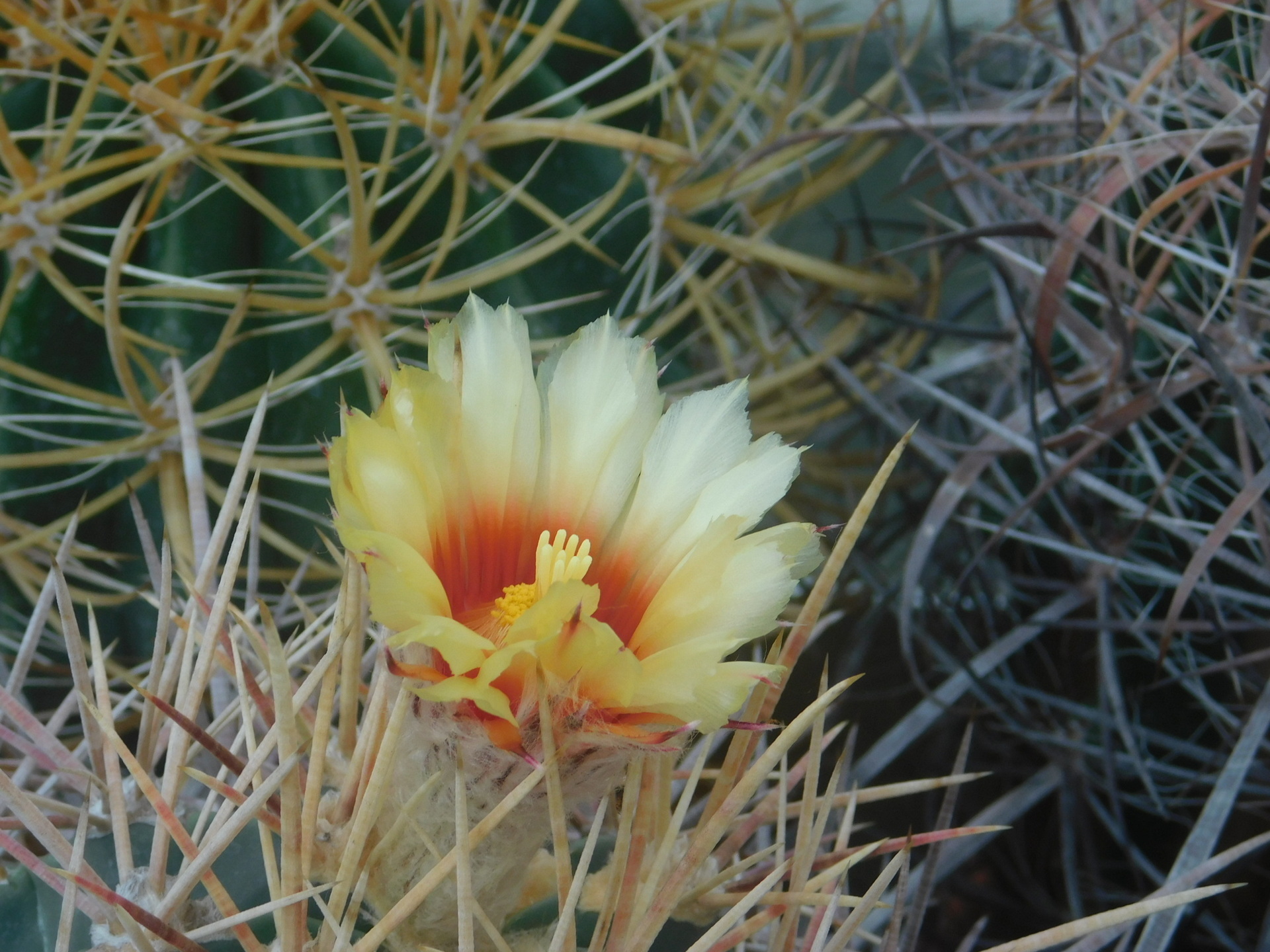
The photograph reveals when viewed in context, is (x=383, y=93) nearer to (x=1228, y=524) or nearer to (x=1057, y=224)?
(x=1057, y=224)

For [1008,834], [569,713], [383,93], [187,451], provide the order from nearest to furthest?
[569,713]
[187,451]
[383,93]
[1008,834]

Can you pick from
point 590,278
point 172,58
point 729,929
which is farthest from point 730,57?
point 729,929

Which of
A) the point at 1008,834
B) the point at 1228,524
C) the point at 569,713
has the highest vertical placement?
the point at 569,713

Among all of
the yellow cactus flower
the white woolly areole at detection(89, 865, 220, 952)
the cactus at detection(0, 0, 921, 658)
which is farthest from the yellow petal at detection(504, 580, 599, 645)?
the cactus at detection(0, 0, 921, 658)

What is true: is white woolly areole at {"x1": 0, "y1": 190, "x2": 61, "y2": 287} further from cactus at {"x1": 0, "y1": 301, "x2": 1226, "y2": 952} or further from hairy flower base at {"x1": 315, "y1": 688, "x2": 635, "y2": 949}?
hairy flower base at {"x1": 315, "y1": 688, "x2": 635, "y2": 949}

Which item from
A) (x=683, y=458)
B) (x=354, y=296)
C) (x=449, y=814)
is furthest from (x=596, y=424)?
(x=354, y=296)

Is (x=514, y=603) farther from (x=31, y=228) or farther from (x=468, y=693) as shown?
(x=31, y=228)
